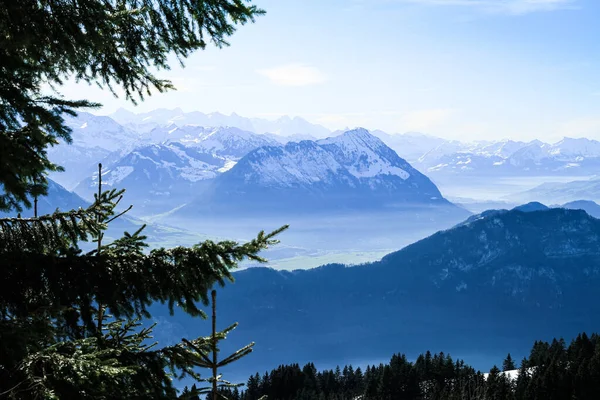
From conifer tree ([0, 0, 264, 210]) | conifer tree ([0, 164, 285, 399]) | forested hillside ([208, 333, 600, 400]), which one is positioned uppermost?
conifer tree ([0, 0, 264, 210])

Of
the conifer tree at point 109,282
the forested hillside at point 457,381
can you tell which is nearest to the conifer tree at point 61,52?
the conifer tree at point 109,282

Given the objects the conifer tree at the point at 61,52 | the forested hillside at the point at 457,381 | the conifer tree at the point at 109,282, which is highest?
the conifer tree at the point at 61,52

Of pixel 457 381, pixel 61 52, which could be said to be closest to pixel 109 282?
pixel 61 52

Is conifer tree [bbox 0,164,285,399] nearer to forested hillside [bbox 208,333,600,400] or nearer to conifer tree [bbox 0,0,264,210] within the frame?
conifer tree [bbox 0,0,264,210]

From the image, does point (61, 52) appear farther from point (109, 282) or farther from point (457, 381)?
point (457, 381)

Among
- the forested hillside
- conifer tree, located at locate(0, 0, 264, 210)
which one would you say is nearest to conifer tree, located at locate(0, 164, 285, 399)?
conifer tree, located at locate(0, 0, 264, 210)

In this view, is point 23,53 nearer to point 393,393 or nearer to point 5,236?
point 5,236

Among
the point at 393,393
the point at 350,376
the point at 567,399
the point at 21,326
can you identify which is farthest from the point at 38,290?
the point at 350,376

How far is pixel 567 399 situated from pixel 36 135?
302 ft

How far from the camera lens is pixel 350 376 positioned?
492 ft

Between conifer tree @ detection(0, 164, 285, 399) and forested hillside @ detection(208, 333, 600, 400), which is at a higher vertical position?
conifer tree @ detection(0, 164, 285, 399)

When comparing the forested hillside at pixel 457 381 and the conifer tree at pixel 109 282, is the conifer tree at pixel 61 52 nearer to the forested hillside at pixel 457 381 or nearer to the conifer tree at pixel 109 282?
the conifer tree at pixel 109 282

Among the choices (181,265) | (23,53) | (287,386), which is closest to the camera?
(23,53)

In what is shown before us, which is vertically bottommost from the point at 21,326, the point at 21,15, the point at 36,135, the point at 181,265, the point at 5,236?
the point at 21,326
